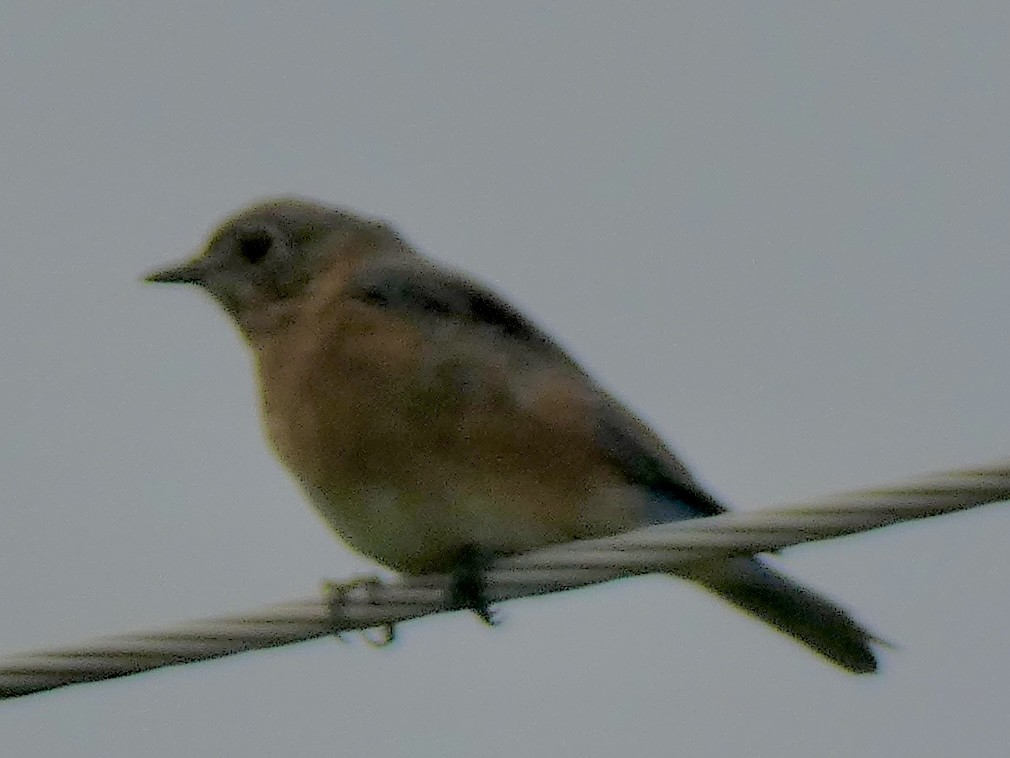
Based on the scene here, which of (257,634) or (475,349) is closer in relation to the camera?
(257,634)

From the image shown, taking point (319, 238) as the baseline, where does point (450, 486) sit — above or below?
below

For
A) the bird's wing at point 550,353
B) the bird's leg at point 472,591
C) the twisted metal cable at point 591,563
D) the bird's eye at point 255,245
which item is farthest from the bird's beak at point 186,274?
the twisted metal cable at point 591,563

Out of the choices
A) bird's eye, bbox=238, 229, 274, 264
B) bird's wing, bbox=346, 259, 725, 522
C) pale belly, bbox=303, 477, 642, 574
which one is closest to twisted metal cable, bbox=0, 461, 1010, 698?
pale belly, bbox=303, 477, 642, 574

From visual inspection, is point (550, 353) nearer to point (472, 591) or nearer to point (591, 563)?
point (472, 591)

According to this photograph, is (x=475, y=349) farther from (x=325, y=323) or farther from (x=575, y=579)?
(x=575, y=579)

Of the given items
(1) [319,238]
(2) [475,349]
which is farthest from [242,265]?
(2) [475,349]

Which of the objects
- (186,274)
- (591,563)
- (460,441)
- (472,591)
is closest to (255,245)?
(186,274)

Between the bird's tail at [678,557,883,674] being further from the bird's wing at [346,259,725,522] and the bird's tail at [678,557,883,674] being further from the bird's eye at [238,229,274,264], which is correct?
the bird's eye at [238,229,274,264]
